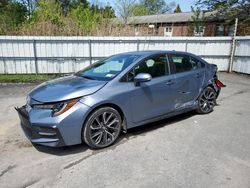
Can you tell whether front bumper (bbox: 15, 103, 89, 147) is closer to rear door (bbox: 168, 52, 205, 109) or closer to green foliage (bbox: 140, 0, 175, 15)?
rear door (bbox: 168, 52, 205, 109)

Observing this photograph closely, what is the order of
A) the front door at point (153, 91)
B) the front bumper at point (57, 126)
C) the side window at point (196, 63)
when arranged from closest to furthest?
the front bumper at point (57, 126) → the front door at point (153, 91) → the side window at point (196, 63)

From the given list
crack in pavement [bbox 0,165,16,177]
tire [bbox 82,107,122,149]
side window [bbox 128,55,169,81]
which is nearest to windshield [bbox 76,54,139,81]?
side window [bbox 128,55,169,81]

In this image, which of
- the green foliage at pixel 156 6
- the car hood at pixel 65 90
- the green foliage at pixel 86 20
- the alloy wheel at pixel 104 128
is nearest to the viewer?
the car hood at pixel 65 90

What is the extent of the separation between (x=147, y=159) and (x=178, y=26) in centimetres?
2891

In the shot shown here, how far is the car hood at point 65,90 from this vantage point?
12.8 feet

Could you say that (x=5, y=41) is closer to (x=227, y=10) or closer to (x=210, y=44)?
(x=210, y=44)

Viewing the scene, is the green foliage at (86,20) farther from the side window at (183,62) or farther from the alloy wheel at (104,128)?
the alloy wheel at (104,128)

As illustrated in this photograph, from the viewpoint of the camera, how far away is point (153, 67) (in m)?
4.91

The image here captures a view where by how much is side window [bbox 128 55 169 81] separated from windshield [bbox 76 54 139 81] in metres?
0.18

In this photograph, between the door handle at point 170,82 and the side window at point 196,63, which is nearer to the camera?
the door handle at point 170,82

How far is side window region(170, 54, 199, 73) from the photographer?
17.3ft

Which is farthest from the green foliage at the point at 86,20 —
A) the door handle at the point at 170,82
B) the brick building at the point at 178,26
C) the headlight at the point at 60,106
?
the headlight at the point at 60,106

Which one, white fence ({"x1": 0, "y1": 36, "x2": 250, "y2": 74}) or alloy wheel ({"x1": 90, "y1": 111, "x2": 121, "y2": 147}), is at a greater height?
white fence ({"x1": 0, "y1": 36, "x2": 250, "y2": 74})

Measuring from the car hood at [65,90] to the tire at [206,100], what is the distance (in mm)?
2670
